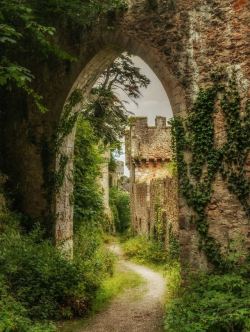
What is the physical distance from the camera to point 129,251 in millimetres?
15766

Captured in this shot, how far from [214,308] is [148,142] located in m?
19.8

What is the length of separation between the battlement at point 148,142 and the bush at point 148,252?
27.6 ft

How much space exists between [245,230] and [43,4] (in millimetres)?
5842

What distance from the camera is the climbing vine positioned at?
682 centimetres

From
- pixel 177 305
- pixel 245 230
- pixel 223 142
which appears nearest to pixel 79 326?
pixel 177 305

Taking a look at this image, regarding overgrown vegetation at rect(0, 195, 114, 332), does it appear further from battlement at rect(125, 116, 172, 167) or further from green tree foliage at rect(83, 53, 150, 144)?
battlement at rect(125, 116, 172, 167)

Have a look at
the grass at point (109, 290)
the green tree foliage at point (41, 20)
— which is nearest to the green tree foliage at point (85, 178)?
the grass at point (109, 290)

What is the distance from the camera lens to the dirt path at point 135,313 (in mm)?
6527

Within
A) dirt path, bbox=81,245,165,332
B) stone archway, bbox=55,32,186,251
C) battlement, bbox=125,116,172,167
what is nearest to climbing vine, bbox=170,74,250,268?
stone archway, bbox=55,32,186,251

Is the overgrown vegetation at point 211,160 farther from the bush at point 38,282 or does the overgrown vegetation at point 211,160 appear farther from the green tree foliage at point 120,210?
the green tree foliage at point 120,210

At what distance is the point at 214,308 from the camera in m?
5.20

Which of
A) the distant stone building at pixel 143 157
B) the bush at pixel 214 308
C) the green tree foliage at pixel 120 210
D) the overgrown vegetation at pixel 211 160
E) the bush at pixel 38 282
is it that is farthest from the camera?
the green tree foliage at pixel 120 210

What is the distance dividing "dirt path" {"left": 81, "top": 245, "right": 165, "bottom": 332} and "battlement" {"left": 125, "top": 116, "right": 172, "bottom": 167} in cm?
1442

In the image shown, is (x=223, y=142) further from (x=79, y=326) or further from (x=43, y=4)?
(x=43, y=4)
